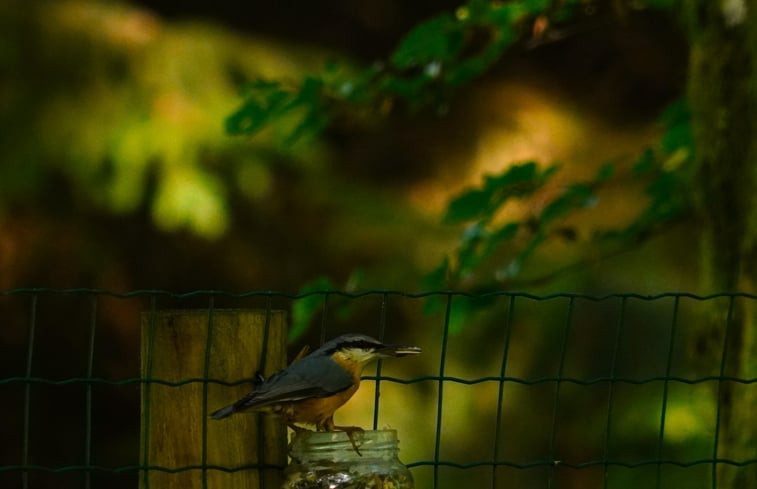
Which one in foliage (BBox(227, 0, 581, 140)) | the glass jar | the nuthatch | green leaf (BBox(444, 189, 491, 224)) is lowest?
the glass jar

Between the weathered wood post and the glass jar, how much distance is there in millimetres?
98

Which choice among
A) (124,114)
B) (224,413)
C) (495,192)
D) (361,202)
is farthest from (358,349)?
(361,202)

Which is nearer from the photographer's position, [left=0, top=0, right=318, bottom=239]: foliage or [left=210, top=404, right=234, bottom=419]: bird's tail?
[left=210, top=404, right=234, bottom=419]: bird's tail

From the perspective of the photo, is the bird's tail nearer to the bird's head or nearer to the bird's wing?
the bird's wing

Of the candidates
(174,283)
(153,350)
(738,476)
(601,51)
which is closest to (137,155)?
(174,283)

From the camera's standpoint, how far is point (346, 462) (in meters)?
2.43

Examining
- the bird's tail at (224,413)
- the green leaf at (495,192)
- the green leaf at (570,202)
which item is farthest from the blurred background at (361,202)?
the bird's tail at (224,413)

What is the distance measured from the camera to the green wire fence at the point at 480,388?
18.5 feet

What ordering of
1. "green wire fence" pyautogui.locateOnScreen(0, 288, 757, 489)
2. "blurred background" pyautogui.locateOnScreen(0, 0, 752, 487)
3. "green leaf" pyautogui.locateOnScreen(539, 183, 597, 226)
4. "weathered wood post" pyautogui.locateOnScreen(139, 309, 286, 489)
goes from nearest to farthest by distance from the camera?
"weathered wood post" pyautogui.locateOnScreen(139, 309, 286, 489), "green leaf" pyautogui.locateOnScreen(539, 183, 597, 226), "blurred background" pyautogui.locateOnScreen(0, 0, 752, 487), "green wire fence" pyautogui.locateOnScreen(0, 288, 757, 489)

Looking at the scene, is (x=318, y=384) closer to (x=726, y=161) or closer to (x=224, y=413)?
(x=224, y=413)

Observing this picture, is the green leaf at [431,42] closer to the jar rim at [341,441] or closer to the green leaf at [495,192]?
the green leaf at [495,192]

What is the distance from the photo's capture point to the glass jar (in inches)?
95.1

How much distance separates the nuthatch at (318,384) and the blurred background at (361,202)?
2118 millimetres

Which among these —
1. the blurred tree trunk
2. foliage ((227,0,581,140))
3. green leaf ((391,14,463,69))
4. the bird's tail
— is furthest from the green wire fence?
the bird's tail
